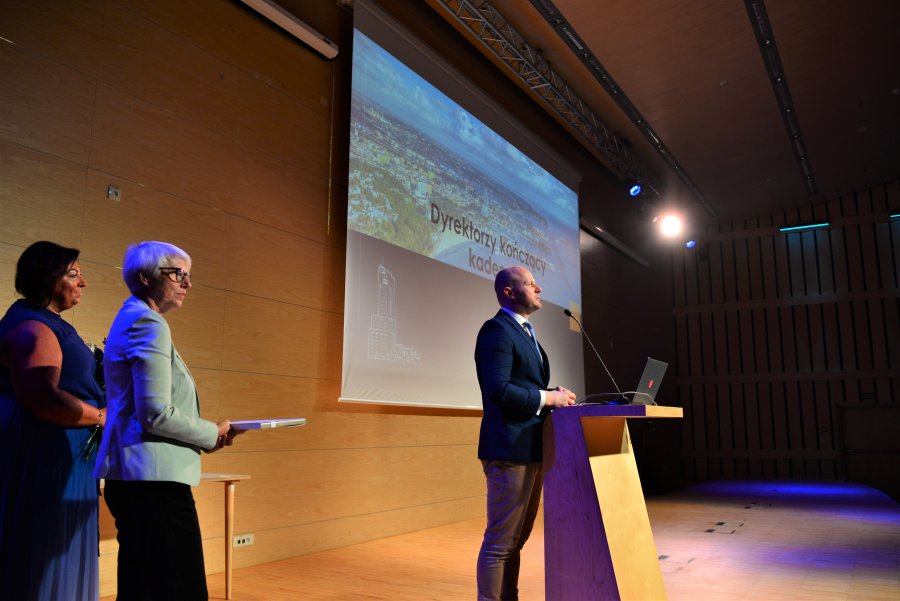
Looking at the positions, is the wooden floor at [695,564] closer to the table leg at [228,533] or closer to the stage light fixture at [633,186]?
the table leg at [228,533]

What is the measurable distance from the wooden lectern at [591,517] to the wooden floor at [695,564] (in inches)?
42.4

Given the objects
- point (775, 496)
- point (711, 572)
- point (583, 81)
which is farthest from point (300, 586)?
point (775, 496)

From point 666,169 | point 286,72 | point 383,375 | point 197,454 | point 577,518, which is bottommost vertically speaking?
point 577,518

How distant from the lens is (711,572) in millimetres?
3531

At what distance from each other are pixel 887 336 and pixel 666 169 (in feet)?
14.4

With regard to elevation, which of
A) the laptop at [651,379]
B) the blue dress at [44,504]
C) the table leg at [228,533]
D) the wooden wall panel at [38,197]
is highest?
the wooden wall panel at [38,197]

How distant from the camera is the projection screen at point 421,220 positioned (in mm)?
4324

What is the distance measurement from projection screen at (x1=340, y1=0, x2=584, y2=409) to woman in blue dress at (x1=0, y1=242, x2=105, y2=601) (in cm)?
223

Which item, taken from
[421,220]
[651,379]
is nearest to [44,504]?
[651,379]

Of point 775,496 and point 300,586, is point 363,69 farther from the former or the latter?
point 775,496

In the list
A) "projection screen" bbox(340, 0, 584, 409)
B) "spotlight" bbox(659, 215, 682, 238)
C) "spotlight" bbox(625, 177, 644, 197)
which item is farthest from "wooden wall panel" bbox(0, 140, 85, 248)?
"spotlight" bbox(659, 215, 682, 238)

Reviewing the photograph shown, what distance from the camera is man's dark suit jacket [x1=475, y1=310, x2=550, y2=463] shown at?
6.82ft

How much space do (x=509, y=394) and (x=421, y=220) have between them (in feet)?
9.46

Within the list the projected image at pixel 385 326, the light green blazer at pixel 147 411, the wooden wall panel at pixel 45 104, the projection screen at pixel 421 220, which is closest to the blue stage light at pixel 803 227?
the projection screen at pixel 421 220
